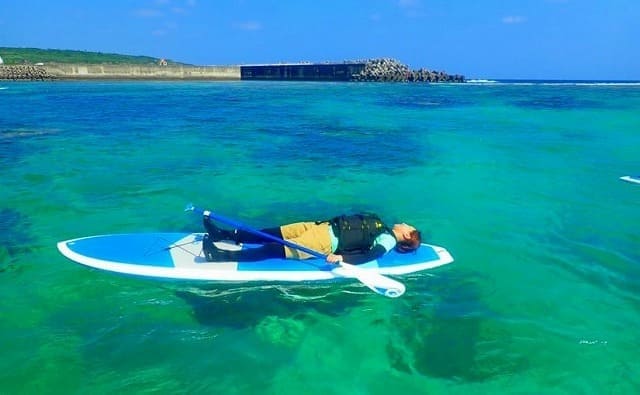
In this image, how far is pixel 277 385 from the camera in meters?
5.66

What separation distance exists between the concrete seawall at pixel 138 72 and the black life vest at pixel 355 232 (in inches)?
3298

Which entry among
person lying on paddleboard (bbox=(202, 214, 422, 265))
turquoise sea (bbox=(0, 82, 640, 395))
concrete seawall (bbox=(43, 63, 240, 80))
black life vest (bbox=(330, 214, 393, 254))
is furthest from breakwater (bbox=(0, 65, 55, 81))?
black life vest (bbox=(330, 214, 393, 254))

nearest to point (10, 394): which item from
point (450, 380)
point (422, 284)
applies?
point (450, 380)

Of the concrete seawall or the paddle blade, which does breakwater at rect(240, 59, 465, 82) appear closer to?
the concrete seawall

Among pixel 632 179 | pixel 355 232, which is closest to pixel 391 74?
pixel 632 179

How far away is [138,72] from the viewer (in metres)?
87.8

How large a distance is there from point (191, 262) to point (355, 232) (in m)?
2.47

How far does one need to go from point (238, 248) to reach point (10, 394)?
11.3ft

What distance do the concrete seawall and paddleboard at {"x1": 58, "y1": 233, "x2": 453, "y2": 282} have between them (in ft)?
268

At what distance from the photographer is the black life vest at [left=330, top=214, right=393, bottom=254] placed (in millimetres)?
7566

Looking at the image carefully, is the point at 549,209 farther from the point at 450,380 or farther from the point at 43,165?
the point at 43,165

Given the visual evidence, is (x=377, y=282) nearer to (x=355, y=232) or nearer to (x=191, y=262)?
(x=355, y=232)

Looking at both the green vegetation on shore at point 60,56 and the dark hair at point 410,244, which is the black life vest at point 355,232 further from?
the green vegetation on shore at point 60,56

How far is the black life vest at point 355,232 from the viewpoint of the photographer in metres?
7.57
